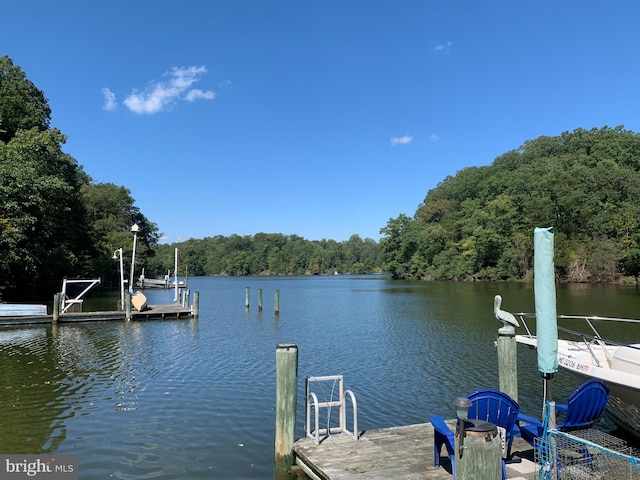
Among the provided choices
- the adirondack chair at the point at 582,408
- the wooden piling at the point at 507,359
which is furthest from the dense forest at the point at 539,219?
the adirondack chair at the point at 582,408

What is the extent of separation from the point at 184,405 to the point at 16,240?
880 inches

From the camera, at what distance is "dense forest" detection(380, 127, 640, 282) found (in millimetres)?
57500

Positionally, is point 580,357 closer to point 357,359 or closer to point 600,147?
point 357,359

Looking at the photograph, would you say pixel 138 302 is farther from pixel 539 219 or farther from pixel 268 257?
pixel 268 257

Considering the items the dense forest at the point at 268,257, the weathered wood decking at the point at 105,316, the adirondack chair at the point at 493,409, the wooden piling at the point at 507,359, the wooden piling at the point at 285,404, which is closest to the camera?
the adirondack chair at the point at 493,409

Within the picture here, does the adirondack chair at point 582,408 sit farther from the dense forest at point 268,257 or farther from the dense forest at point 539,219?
the dense forest at point 268,257

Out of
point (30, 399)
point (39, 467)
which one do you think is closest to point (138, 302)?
point (30, 399)

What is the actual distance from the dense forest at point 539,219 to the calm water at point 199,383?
4384cm

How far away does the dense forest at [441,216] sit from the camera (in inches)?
1149

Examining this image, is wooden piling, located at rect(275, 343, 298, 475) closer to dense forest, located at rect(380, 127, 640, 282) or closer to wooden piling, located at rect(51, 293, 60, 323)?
wooden piling, located at rect(51, 293, 60, 323)

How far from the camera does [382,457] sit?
20.1ft

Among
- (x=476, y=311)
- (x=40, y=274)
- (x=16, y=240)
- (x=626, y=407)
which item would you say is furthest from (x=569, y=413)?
(x=40, y=274)

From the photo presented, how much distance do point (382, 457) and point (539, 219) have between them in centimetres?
6628

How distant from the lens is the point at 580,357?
887 cm
